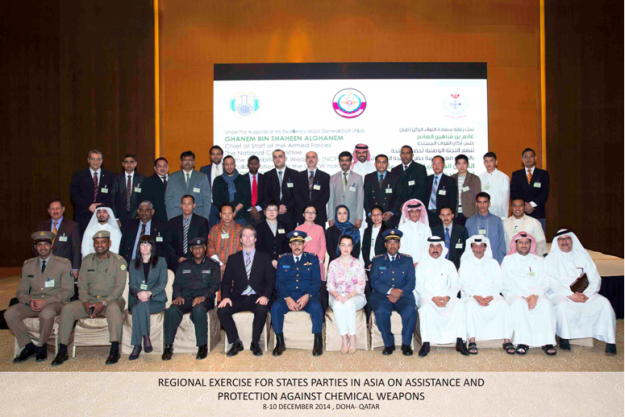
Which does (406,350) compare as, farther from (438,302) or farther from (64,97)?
(64,97)

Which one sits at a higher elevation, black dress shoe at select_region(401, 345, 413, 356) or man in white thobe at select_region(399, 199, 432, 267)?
man in white thobe at select_region(399, 199, 432, 267)

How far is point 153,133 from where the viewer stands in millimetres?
8195

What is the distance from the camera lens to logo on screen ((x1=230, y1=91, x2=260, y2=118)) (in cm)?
790

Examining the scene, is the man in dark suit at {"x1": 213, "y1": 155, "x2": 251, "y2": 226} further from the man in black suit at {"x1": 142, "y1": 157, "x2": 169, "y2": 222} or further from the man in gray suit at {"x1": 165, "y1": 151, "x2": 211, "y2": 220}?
the man in black suit at {"x1": 142, "y1": 157, "x2": 169, "y2": 222}

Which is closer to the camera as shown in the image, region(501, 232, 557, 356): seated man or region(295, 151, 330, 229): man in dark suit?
region(501, 232, 557, 356): seated man

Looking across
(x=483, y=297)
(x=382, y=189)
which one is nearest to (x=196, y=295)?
(x=382, y=189)

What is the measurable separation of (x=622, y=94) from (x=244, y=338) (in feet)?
22.1

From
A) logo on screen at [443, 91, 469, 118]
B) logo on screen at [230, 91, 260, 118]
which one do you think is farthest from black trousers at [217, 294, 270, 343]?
logo on screen at [443, 91, 469, 118]

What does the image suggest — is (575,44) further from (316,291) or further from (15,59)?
(15,59)

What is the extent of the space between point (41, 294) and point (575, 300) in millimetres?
4988

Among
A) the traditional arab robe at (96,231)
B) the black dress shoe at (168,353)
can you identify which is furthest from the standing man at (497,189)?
the traditional arab robe at (96,231)

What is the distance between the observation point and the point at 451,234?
5.12m

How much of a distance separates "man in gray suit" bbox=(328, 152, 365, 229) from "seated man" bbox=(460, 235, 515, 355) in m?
1.46

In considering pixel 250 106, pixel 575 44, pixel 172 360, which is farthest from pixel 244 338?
pixel 575 44
